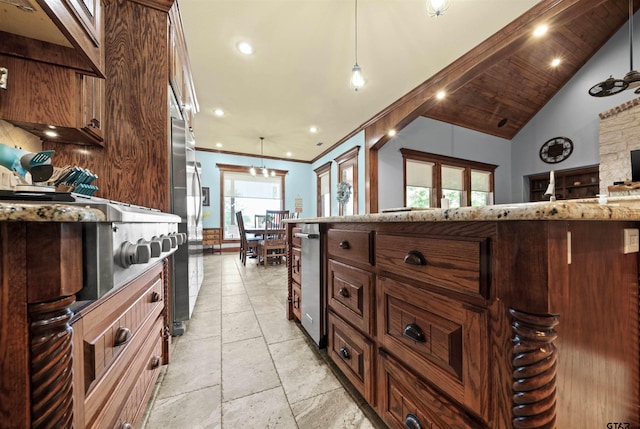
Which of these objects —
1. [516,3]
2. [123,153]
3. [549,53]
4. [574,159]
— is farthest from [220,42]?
[574,159]

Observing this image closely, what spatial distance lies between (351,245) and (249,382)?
973mm

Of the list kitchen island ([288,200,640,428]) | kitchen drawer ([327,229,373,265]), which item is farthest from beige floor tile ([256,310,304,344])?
kitchen island ([288,200,640,428])

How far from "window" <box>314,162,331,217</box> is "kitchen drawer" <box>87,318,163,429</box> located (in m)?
5.37

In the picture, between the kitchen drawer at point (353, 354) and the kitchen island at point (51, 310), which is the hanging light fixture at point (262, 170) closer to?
the kitchen drawer at point (353, 354)

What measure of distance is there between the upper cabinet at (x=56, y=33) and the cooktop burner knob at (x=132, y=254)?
0.97 meters

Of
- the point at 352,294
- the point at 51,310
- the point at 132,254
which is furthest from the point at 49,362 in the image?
the point at 352,294

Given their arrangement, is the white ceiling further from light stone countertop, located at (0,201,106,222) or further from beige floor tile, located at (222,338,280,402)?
beige floor tile, located at (222,338,280,402)

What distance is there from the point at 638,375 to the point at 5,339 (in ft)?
5.34

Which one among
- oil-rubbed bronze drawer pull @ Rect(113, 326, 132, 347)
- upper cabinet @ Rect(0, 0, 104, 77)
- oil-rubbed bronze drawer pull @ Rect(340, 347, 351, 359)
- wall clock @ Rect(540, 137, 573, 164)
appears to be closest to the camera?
oil-rubbed bronze drawer pull @ Rect(113, 326, 132, 347)

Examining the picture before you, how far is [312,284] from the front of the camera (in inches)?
61.9

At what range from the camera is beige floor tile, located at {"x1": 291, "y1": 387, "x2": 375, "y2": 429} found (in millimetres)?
1001

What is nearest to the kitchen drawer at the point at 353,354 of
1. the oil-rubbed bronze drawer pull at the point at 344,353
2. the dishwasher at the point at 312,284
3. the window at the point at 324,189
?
the oil-rubbed bronze drawer pull at the point at 344,353

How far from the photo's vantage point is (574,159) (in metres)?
5.01

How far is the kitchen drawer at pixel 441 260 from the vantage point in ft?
1.94
